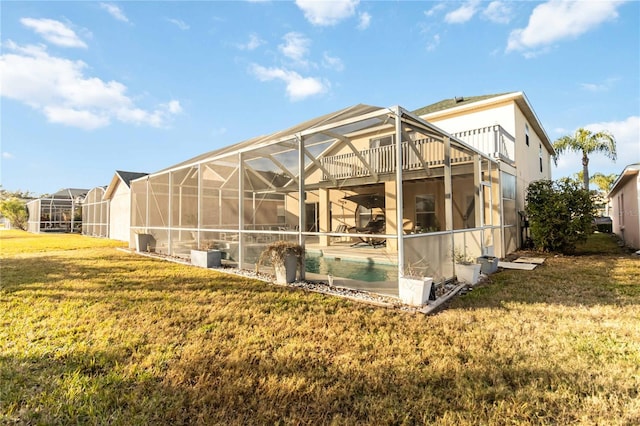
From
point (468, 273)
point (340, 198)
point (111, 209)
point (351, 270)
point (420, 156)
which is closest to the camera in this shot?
point (468, 273)

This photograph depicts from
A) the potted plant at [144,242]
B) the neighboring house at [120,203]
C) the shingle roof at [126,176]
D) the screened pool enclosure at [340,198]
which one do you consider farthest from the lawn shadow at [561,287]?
the shingle roof at [126,176]

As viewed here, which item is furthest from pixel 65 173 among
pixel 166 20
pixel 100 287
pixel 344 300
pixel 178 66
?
pixel 344 300

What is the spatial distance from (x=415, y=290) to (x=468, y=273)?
2.11 meters

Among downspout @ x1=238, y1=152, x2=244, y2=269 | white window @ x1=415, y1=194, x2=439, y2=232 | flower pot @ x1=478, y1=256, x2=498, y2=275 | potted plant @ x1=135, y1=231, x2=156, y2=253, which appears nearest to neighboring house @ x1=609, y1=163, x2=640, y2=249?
white window @ x1=415, y1=194, x2=439, y2=232

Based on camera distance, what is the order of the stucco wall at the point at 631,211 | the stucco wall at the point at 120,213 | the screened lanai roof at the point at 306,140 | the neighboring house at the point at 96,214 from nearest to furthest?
1. the screened lanai roof at the point at 306,140
2. the stucco wall at the point at 631,211
3. the stucco wall at the point at 120,213
4. the neighboring house at the point at 96,214

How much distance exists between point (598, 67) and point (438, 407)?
50.4ft

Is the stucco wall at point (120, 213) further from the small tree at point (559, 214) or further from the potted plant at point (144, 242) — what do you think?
the small tree at point (559, 214)

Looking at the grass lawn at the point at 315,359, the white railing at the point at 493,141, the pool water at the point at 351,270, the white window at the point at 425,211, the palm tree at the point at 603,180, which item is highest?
the palm tree at the point at 603,180

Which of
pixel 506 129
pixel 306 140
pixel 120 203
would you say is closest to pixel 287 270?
pixel 306 140

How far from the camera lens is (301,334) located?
136 inches

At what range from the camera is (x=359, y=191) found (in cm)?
1370

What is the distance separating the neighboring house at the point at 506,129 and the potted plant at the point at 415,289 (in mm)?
6616

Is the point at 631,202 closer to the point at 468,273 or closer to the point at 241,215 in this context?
the point at 468,273

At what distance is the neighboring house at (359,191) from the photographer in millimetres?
6391
